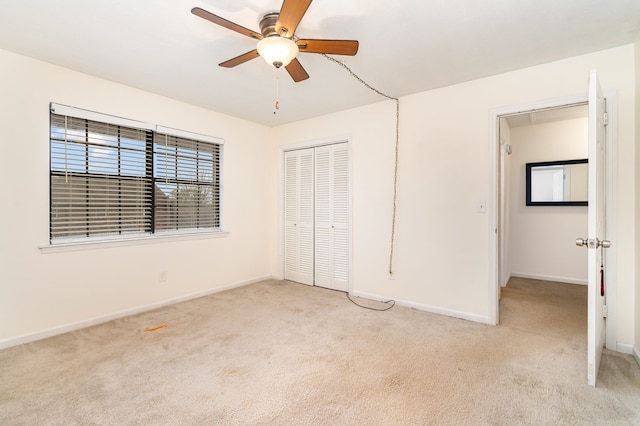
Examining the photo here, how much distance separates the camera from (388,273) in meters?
3.58

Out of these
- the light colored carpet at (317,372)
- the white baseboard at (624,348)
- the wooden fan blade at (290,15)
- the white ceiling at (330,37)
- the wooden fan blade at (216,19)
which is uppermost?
the white ceiling at (330,37)

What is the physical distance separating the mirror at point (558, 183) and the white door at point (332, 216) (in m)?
3.10

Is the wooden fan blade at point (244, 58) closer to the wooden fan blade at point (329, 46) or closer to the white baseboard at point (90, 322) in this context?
the wooden fan blade at point (329, 46)

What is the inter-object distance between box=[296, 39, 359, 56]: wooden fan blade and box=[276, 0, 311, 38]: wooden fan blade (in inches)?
4.6

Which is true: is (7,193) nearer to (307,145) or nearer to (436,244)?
(307,145)

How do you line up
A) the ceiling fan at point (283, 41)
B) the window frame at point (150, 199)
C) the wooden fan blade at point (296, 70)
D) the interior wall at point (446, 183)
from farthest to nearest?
the window frame at point (150, 199), the interior wall at point (446, 183), the wooden fan blade at point (296, 70), the ceiling fan at point (283, 41)

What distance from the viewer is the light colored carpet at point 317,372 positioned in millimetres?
1673

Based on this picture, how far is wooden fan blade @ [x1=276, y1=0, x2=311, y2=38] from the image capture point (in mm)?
1491

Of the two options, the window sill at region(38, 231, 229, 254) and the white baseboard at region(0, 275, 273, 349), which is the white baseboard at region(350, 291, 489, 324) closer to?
the white baseboard at region(0, 275, 273, 349)

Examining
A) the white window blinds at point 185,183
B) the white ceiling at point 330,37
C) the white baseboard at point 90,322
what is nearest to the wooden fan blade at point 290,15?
the white ceiling at point 330,37

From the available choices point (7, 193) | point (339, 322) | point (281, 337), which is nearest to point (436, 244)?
point (339, 322)

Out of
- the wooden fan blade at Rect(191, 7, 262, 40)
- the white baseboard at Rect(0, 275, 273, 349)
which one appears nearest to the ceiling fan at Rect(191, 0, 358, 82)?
the wooden fan blade at Rect(191, 7, 262, 40)

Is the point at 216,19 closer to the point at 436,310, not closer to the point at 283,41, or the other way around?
the point at 283,41

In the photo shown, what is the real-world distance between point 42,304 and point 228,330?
1627 millimetres
